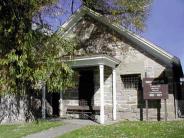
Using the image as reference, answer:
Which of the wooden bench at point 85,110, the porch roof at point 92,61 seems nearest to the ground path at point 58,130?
the wooden bench at point 85,110

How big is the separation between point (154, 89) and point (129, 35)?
3173 millimetres

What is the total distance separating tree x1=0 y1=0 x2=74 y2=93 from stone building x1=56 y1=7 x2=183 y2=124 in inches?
74.3

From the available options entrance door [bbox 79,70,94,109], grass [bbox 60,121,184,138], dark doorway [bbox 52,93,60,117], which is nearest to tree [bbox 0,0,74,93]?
grass [bbox 60,121,184,138]

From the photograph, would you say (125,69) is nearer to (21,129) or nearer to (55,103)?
(55,103)

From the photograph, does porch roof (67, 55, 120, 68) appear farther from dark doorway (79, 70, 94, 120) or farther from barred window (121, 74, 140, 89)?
→ dark doorway (79, 70, 94, 120)

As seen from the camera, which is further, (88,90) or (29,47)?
(88,90)

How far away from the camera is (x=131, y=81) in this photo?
2039 centimetres

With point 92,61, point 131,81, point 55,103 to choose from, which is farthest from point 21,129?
point 131,81

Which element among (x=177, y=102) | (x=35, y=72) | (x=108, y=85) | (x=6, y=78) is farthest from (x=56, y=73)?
(x=177, y=102)

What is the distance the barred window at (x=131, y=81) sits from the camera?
2019cm

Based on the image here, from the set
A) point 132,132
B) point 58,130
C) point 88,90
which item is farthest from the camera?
point 88,90

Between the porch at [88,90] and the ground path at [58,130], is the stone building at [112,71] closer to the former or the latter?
the porch at [88,90]

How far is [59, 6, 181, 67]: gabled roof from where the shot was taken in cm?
1891

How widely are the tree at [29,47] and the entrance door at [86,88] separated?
4.18 m
